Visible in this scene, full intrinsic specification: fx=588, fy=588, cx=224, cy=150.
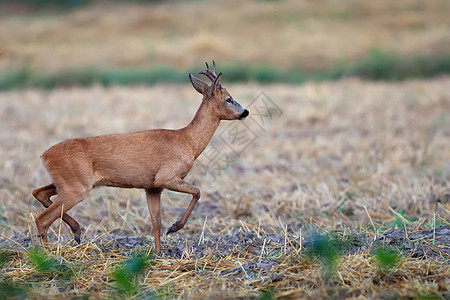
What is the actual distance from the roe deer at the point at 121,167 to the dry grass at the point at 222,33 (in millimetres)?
16109

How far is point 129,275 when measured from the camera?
4.05m

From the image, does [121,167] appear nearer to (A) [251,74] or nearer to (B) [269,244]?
(B) [269,244]

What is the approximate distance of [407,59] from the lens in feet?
63.0

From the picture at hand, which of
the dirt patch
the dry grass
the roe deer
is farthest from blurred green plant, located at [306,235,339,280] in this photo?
the dry grass

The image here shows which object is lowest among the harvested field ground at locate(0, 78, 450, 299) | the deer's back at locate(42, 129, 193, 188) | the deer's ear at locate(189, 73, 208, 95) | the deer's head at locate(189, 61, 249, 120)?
the harvested field ground at locate(0, 78, 450, 299)

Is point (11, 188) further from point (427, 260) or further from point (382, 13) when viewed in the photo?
point (382, 13)

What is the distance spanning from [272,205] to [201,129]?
189 centimetres

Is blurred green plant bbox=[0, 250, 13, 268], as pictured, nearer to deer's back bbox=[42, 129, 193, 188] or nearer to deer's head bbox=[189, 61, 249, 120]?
deer's back bbox=[42, 129, 193, 188]

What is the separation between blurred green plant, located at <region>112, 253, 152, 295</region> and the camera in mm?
3780

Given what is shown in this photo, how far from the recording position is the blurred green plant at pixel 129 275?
3.78 m

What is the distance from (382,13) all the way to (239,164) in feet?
68.9

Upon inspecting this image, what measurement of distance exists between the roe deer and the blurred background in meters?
13.8

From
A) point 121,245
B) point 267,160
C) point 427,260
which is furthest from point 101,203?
point 427,260

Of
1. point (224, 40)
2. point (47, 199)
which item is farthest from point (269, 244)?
point (224, 40)
